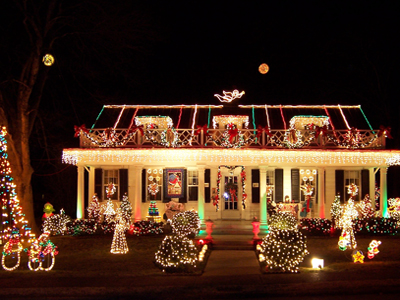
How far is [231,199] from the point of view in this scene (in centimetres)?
2180

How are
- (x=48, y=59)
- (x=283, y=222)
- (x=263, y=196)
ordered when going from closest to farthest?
(x=283, y=222), (x=48, y=59), (x=263, y=196)

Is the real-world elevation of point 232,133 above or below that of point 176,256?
above

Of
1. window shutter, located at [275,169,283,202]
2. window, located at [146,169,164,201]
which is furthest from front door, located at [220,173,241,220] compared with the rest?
window, located at [146,169,164,201]

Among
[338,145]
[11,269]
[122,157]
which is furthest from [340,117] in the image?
[11,269]

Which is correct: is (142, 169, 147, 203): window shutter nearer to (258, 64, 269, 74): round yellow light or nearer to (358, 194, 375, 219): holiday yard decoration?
(358, 194, 375, 219): holiday yard decoration

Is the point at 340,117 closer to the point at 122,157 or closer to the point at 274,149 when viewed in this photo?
the point at 274,149

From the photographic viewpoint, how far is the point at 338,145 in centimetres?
1962

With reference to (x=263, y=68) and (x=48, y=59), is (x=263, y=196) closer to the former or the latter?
(x=48, y=59)

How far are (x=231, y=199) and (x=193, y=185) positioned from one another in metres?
1.87

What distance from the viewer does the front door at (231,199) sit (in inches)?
851

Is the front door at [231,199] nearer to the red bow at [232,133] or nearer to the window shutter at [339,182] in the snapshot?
the red bow at [232,133]

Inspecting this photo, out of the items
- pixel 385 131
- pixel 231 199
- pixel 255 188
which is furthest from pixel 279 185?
pixel 385 131

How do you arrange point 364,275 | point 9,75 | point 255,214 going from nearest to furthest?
point 364,275 < point 9,75 < point 255,214

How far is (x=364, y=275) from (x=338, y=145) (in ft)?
30.3
